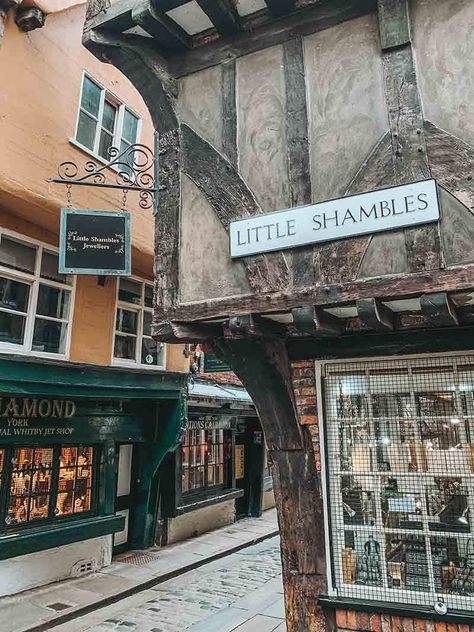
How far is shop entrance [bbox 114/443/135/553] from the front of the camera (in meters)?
9.20

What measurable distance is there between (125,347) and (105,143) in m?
3.56

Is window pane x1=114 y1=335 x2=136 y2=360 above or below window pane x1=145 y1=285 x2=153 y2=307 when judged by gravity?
below

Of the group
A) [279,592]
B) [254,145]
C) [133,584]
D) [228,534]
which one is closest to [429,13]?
[254,145]

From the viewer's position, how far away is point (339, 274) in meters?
3.77

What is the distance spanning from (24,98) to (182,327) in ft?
15.1

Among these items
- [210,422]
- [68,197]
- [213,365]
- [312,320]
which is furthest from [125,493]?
[312,320]

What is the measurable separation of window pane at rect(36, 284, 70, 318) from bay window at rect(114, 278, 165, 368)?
1.09 meters

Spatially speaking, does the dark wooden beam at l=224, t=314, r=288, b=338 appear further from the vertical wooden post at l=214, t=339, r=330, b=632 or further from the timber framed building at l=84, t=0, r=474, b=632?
the vertical wooden post at l=214, t=339, r=330, b=632

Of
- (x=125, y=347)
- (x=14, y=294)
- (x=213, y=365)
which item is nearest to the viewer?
(x=14, y=294)

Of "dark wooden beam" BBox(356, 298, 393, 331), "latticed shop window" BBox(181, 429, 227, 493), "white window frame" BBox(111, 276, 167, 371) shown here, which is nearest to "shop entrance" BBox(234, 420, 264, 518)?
"latticed shop window" BBox(181, 429, 227, 493)

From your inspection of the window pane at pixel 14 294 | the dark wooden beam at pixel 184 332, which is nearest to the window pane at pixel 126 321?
the window pane at pixel 14 294

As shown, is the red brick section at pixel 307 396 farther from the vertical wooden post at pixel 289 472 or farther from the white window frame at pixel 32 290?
the white window frame at pixel 32 290

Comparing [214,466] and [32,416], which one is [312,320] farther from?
[214,466]

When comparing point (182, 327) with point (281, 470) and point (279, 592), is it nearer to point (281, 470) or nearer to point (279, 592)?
point (281, 470)
